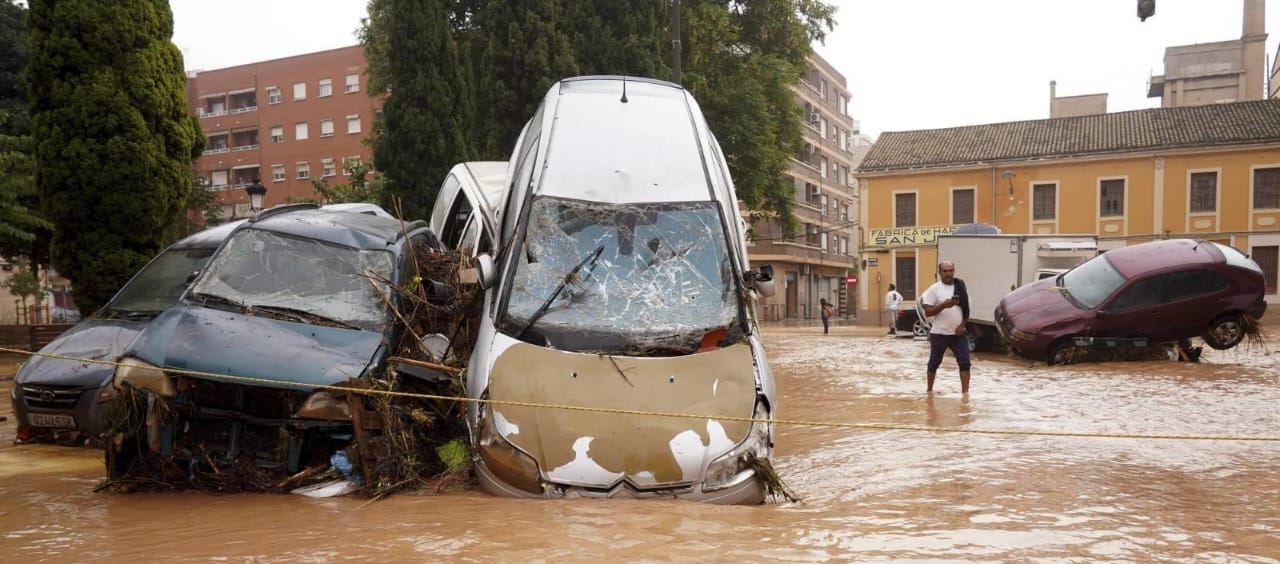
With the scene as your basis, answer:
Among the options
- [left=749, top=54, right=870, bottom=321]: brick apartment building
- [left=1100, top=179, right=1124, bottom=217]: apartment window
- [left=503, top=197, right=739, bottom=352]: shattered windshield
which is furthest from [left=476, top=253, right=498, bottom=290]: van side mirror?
[left=749, top=54, right=870, bottom=321]: brick apartment building

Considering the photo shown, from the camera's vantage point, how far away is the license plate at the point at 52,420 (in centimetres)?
758

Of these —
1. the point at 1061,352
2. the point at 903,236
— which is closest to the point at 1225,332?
the point at 1061,352

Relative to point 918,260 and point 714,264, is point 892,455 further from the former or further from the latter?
point 918,260

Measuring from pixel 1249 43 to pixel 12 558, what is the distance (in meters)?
60.1

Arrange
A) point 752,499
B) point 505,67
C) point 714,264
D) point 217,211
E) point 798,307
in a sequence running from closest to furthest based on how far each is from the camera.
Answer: point 752,499
point 714,264
point 505,67
point 217,211
point 798,307

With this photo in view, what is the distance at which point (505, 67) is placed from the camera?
22.1 m

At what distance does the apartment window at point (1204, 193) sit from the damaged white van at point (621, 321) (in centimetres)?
3705

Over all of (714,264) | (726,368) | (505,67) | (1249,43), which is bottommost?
(726,368)

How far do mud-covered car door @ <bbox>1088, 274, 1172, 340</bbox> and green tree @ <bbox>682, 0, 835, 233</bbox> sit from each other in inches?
472

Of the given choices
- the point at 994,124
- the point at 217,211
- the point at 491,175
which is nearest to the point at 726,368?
the point at 491,175

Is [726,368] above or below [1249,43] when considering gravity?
below

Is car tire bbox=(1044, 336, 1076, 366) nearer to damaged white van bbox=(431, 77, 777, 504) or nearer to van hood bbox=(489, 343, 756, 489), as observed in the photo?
damaged white van bbox=(431, 77, 777, 504)

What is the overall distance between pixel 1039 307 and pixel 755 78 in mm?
13140

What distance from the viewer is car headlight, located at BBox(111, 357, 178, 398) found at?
5832 mm
